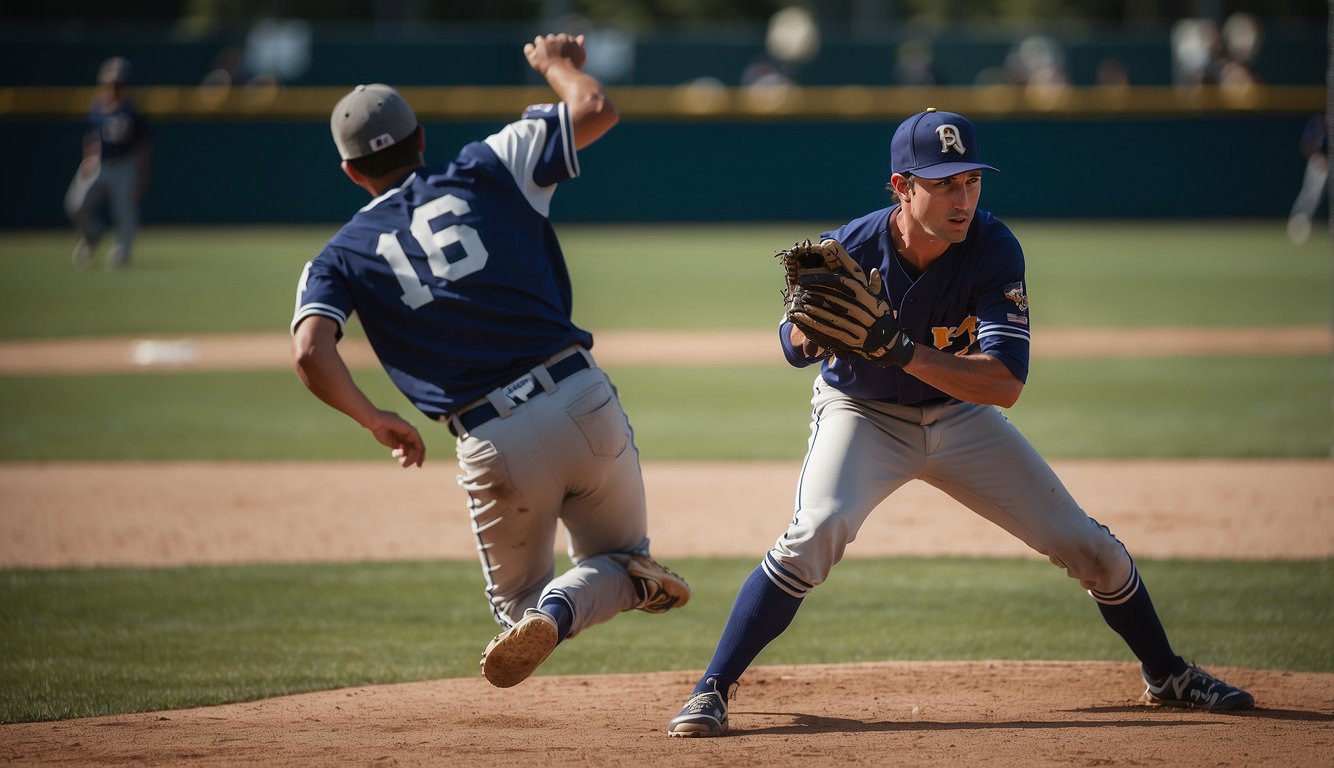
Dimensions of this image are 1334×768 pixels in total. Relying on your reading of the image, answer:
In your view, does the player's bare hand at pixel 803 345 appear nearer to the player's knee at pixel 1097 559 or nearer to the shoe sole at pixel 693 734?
the player's knee at pixel 1097 559

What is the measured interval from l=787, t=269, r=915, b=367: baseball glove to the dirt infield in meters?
1.08

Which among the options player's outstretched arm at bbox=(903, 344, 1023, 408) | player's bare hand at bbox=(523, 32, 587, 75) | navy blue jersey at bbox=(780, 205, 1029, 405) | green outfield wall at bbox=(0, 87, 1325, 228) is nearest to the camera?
player's outstretched arm at bbox=(903, 344, 1023, 408)

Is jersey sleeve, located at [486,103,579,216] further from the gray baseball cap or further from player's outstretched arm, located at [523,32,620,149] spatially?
the gray baseball cap

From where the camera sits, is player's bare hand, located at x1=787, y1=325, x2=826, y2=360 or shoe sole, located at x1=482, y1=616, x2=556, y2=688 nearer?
shoe sole, located at x1=482, y1=616, x2=556, y2=688

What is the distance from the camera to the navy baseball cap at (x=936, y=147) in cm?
408

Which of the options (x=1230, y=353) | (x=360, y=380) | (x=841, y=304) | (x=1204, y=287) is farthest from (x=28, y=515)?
(x=1204, y=287)

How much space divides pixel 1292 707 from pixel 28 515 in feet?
21.4

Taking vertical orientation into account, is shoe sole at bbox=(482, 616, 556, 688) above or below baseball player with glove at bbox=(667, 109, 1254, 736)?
below

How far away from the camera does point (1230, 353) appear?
1367 centimetres

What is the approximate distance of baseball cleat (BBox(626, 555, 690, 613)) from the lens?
4398mm

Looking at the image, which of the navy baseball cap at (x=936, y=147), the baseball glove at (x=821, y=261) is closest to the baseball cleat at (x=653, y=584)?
the baseball glove at (x=821, y=261)

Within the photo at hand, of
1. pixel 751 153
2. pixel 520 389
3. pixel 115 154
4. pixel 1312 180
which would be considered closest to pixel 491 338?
pixel 520 389

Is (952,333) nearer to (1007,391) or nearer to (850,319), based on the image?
(1007,391)

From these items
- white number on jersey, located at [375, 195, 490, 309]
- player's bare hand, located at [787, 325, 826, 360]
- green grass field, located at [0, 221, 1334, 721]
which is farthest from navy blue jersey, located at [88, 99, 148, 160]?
player's bare hand, located at [787, 325, 826, 360]
